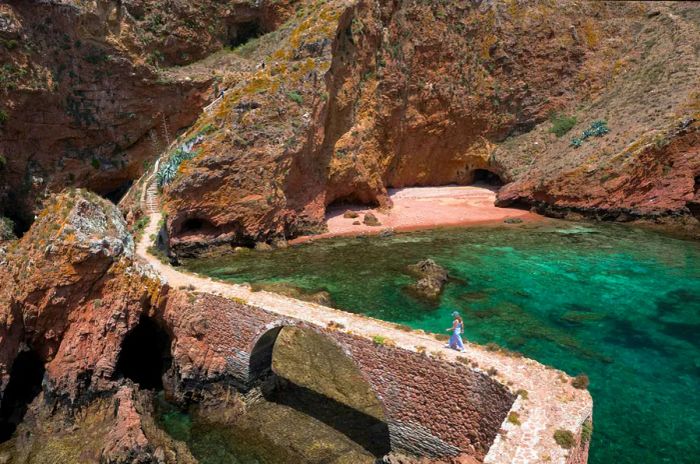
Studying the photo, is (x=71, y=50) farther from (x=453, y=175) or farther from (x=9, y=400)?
(x=453, y=175)

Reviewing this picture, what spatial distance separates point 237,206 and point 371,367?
22618 mm

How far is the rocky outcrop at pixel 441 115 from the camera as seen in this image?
35.0 metres

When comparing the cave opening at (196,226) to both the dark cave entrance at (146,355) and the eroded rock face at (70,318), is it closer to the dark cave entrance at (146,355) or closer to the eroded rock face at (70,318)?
the dark cave entrance at (146,355)

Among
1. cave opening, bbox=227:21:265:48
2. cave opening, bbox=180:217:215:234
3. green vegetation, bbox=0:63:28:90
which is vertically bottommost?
cave opening, bbox=180:217:215:234

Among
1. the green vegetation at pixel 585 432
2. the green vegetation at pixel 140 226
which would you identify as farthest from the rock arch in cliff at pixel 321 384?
the green vegetation at pixel 140 226

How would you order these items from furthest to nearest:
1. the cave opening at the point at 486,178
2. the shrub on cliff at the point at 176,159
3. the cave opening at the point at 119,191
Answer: the cave opening at the point at 486,178 → the cave opening at the point at 119,191 → the shrub on cliff at the point at 176,159

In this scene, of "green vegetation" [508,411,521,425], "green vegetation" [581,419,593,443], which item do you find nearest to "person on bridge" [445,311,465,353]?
"green vegetation" [508,411,521,425]

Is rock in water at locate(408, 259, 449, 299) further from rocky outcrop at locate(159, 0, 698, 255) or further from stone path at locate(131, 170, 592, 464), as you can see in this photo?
rocky outcrop at locate(159, 0, 698, 255)

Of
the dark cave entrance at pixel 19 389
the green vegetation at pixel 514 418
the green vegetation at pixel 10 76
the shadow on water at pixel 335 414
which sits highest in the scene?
the green vegetation at pixel 10 76

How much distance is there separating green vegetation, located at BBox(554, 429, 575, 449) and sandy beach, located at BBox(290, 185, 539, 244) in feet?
94.8

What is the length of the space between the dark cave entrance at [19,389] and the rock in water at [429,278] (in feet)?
61.5

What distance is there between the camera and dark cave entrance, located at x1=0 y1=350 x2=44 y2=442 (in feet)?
57.1

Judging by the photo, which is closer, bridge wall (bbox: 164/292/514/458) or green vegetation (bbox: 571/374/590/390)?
green vegetation (bbox: 571/374/590/390)

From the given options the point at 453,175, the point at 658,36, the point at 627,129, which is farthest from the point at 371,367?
the point at 658,36
